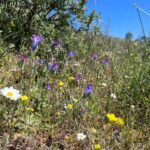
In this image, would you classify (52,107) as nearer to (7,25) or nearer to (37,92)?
(37,92)

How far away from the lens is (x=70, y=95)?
400 cm

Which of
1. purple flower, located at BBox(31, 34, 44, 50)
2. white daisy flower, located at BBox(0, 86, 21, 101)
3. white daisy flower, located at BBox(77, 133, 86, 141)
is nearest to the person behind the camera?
white daisy flower, located at BBox(0, 86, 21, 101)

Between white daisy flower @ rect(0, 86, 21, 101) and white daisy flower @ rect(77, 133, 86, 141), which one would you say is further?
white daisy flower @ rect(77, 133, 86, 141)

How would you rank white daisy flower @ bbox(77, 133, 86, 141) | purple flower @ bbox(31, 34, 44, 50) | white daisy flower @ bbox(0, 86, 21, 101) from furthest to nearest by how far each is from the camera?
purple flower @ bbox(31, 34, 44, 50) → white daisy flower @ bbox(77, 133, 86, 141) → white daisy flower @ bbox(0, 86, 21, 101)

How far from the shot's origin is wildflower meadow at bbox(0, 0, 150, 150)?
3373 millimetres

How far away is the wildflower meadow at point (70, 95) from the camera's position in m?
3.37

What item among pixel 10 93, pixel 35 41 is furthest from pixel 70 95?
pixel 10 93

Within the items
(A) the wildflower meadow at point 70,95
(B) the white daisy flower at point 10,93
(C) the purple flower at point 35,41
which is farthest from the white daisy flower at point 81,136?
(C) the purple flower at point 35,41

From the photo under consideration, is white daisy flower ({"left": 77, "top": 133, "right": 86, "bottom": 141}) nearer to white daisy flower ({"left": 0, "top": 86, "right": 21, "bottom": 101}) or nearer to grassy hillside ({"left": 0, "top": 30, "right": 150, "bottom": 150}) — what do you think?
grassy hillside ({"left": 0, "top": 30, "right": 150, "bottom": 150})

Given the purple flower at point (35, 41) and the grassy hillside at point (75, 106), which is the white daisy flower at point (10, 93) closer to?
the grassy hillside at point (75, 106)

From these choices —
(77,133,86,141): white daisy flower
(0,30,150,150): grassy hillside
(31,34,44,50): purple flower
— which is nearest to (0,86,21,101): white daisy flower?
(0,30,150,150): grassy hillside

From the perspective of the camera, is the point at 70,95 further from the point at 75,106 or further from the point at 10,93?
the point at 10,93

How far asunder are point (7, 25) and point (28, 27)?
0.32m

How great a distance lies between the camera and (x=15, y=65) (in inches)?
201
